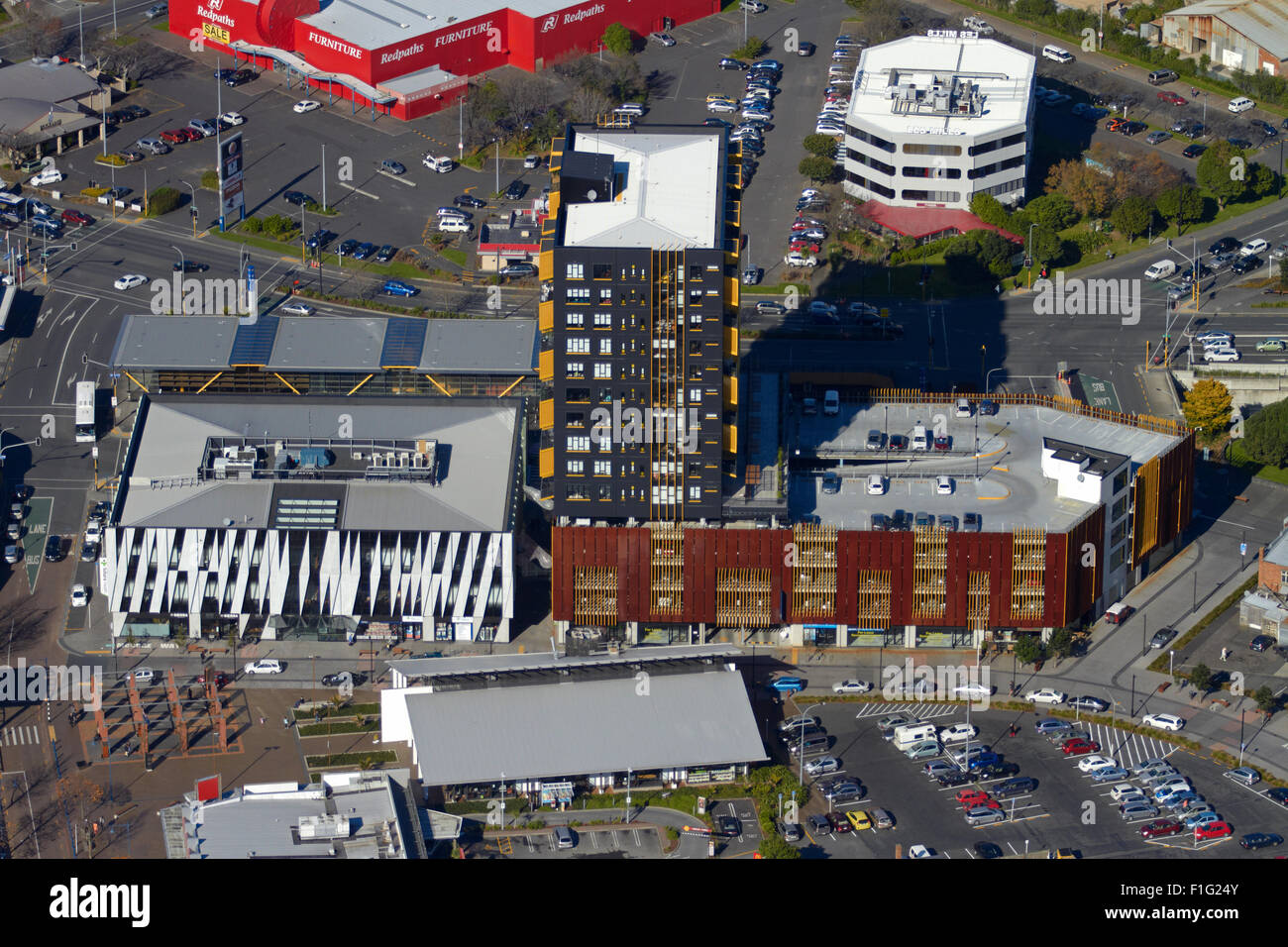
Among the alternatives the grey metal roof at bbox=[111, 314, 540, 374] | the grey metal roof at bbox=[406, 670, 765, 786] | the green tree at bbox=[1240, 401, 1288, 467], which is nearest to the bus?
the grey metal roof at bbox=[111, 314, 540, 374]

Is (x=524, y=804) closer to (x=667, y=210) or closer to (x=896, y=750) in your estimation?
(x=896, y=750)

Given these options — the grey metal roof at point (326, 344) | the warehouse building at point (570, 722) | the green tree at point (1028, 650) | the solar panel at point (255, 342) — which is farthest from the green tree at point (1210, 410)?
the solar panel at point (255, 342)

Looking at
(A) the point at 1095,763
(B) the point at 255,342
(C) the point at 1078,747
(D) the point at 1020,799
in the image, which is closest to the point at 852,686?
(C) the point at 1078,747

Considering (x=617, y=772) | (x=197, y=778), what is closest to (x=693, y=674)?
(x=617, y=772)

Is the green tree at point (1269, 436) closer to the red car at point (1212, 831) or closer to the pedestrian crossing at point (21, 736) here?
the red car at point (1212, 831)

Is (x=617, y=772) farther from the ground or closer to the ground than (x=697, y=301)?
closer to the ground

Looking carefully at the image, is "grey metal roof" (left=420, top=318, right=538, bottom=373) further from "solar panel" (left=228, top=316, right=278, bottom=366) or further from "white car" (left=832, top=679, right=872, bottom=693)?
"white car" (left=832, top=679, right=872, bottom=693)
